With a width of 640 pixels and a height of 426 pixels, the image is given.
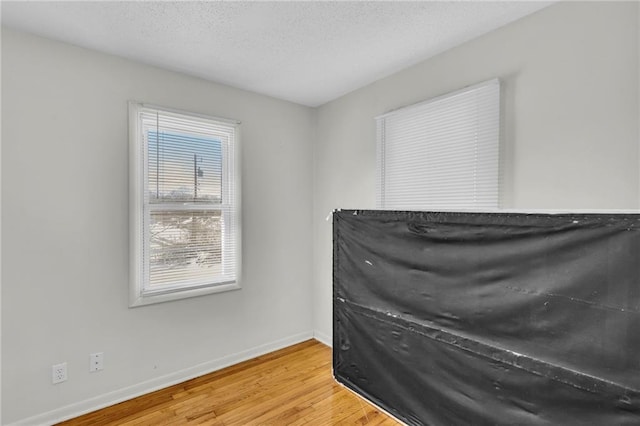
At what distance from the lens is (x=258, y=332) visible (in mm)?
3191

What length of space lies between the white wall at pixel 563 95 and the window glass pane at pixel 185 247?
216 cm

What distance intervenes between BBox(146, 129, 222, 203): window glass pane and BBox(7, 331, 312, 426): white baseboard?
4.76 feet

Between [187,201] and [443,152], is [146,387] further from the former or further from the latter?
[443,152]

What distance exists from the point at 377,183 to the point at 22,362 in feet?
9.26

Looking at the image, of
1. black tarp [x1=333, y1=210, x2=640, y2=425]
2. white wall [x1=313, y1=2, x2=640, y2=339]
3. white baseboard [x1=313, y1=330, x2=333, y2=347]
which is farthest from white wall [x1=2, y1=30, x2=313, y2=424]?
white wall [x1=313, y1=2, x2=640, y2=339]

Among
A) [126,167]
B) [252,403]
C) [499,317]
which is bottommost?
[252,403]

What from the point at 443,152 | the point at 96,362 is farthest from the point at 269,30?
the point at 96,362

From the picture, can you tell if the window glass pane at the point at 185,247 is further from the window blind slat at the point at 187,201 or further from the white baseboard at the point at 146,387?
the white baseboard at the point at 146,387

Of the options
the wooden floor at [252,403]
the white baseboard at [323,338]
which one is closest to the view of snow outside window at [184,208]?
the wooden floor at [252,403]

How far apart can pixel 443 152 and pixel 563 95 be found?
745 millimetres

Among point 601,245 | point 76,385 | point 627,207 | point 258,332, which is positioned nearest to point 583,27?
point 627,207

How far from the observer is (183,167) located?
8.94 ft

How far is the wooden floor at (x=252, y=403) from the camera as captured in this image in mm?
2186

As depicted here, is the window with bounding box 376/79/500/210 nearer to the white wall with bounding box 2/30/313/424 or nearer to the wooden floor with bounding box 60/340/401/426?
the white wall with bounding box 2/30/313/424
